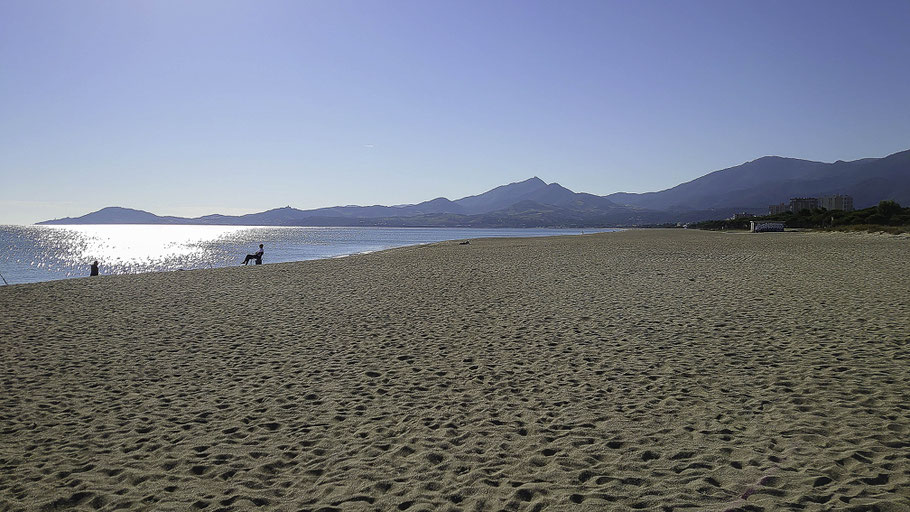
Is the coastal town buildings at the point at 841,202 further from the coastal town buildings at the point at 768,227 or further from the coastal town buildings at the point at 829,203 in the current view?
the coastal town buildings at the point at 768,227

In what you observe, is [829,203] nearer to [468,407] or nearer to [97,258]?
[97,258]

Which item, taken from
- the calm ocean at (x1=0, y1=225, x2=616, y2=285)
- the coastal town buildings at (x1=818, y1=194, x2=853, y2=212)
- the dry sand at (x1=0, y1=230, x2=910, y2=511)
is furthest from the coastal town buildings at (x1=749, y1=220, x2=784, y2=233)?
the coastal town buildings at (x1=818, y1=194, x2=853, y2=212)

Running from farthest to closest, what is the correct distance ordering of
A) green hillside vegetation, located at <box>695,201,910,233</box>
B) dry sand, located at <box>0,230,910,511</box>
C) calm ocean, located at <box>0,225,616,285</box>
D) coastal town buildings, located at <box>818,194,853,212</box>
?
coastal town buildings, located at <box>818,194,853,212</box> < green hillside vegetation, located at <box>695,201,910,233</box> < calm ocean, located at <box>0,225,616,285</box> < dry sand, located at <box>0,230,910,511</box>

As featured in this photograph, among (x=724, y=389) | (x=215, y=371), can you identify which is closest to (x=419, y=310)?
(x=215, y=371)

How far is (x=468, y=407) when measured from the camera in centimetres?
601

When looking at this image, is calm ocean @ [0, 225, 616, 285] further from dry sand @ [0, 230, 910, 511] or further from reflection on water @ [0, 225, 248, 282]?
dry sand @ [0, 230, 910, 511]

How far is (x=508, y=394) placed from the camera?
643 centimetres

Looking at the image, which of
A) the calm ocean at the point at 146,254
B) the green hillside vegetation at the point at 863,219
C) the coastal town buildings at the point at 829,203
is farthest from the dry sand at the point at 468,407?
the coastal town buildings at the point at 829,203

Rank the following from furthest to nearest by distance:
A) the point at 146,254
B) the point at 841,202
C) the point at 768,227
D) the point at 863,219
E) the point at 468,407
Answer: the point at 841,202
the point at 768,227
the point at 146,254
the point at 863,219
the point at 468,407

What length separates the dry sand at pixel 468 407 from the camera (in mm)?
4137

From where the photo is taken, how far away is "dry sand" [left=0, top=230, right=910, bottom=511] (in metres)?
4.14

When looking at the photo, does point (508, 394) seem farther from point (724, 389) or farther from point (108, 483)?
point (108, 483)

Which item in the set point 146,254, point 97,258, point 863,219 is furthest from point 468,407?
point 863,219

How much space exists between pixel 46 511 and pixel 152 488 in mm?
709
